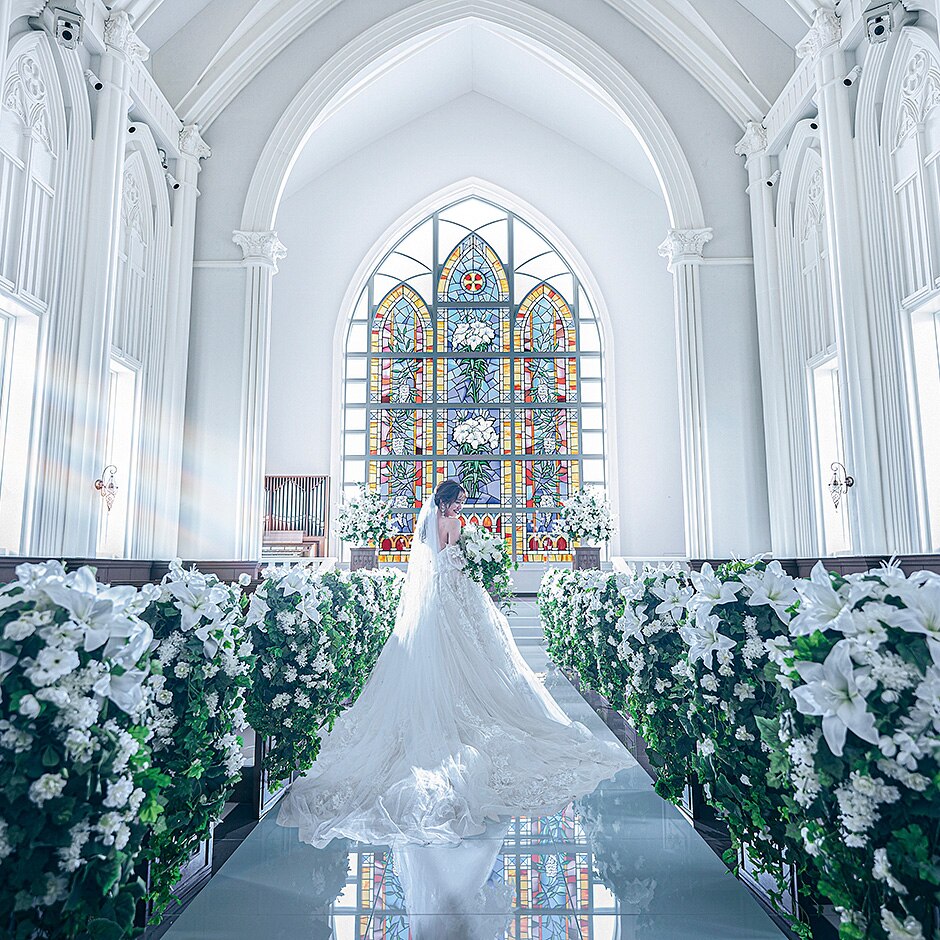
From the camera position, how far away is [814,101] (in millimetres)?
8328

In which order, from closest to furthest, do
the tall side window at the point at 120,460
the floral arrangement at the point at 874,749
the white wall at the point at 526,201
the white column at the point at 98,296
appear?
the floral arrangement at the point at 874,749 → the white column at the point at 98,296 → the tall side window at the point at 120,460 → the white wall at the point at 526,201

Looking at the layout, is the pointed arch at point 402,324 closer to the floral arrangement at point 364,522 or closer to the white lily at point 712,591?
the floral arrangement at point 364,522

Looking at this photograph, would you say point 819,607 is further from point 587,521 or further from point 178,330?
point 587,521

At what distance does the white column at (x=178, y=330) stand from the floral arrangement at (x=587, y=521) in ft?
16.2

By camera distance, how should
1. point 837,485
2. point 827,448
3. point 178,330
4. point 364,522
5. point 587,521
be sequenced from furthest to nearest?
point 587,521 < point 364,522 < point 178,330 < point 827,448 < point 837,485

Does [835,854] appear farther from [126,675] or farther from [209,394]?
[209,394]

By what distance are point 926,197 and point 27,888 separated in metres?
7.70

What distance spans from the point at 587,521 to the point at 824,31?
6024mm

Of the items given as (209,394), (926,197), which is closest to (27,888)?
(926,197)

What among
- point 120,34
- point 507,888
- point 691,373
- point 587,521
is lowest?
point 507,888

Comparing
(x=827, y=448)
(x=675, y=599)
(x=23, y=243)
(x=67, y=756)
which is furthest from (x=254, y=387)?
(x=67, y=756)

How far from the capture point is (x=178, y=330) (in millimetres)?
9461

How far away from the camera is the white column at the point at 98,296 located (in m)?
7.18

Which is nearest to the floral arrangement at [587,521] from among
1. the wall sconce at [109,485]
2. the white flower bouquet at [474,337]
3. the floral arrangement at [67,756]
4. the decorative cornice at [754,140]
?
the white flower bouquet at [474,337]
